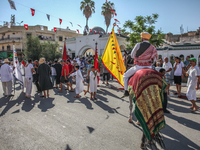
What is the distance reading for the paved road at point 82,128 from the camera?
3.13 meters

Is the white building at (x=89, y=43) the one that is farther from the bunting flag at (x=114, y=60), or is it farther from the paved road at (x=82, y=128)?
the paved road at (x=82, y=128)

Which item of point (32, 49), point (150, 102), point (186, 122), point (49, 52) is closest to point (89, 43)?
point (49, 52)

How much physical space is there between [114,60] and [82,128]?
3.46 m

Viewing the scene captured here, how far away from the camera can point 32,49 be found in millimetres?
28828

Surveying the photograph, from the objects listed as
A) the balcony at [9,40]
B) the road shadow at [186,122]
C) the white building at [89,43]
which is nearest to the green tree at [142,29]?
the white building at [89,43]

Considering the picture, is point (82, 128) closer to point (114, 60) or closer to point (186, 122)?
point (186, 122)

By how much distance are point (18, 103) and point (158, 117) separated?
19.6 feet

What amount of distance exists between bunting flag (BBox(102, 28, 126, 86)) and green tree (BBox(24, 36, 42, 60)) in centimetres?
2649

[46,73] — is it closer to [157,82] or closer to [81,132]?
[81,132]

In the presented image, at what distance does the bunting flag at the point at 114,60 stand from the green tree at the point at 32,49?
26495 millimetres

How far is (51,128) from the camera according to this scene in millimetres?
3873

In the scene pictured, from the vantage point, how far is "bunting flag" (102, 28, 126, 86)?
6221mm

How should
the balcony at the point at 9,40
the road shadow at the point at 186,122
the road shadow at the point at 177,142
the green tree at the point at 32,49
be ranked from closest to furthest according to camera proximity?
1. the road shadow at the point at 177,142
2. the road shadow at the point at 186,122
3. the green tree at the point at 32,49
4. the balcony at the point at 9,40

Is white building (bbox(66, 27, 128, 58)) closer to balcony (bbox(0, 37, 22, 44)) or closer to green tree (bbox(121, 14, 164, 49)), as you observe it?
green tree (bbox(121, 14, 164, 49))
